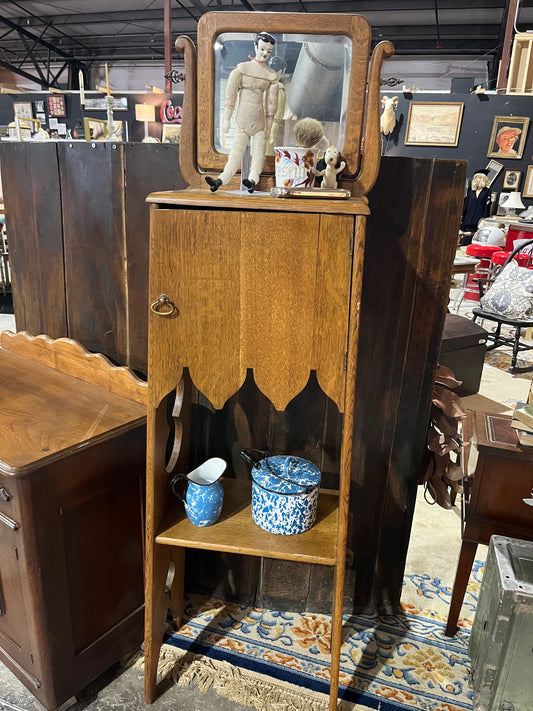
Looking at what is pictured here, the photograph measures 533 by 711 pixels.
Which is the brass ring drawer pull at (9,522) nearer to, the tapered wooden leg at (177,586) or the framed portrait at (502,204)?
the tapered wooden leg at (177,586)

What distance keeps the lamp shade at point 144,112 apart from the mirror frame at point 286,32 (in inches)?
280

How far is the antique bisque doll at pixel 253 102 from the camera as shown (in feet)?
3.88

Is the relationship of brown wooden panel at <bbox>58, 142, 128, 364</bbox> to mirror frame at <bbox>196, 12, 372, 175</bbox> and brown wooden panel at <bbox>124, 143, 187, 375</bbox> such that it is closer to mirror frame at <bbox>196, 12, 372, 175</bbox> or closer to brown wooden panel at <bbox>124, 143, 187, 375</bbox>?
brown wooden panel at <bbox>124, 143, 187, 375</bbox>

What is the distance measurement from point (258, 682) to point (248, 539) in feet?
1.86

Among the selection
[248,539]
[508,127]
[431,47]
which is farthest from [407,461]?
[431,47]

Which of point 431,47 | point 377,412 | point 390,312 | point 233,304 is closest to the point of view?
point 233,304

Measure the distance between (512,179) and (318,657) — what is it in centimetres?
811

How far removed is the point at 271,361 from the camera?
1.16 meters

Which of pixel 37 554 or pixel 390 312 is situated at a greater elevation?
pixel 390 312

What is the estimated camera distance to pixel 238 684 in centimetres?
160

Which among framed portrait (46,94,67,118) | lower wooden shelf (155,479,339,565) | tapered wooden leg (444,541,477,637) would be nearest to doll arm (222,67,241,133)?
lower wooden shelf (155,479,339,565)

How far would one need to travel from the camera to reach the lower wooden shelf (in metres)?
1.32

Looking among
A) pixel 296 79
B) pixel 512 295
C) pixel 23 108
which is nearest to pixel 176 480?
pixel 296 79

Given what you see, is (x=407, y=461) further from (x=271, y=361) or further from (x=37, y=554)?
(x=37, y=554)
